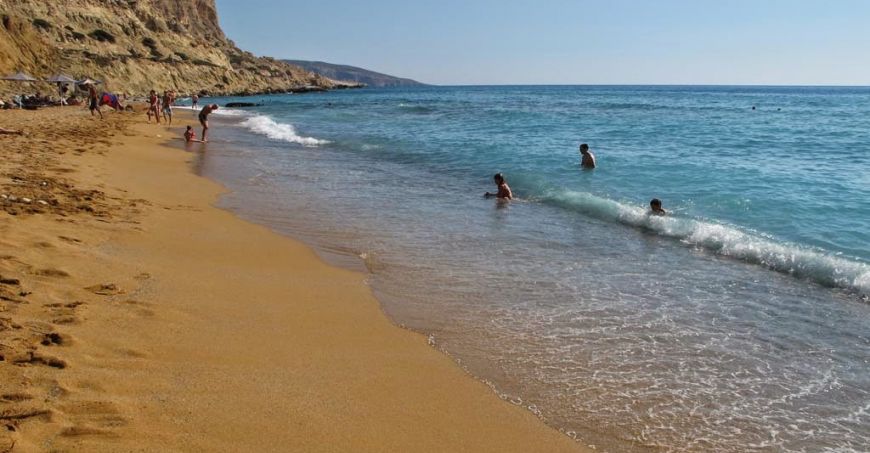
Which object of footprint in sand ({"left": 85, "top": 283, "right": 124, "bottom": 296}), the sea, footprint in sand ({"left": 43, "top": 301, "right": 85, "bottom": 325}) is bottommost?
the sea

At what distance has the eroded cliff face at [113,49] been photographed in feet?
136

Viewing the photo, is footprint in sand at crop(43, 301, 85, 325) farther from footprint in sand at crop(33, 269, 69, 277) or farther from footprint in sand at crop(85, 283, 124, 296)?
footprint in sand at crop(33, 269, 69, 277)

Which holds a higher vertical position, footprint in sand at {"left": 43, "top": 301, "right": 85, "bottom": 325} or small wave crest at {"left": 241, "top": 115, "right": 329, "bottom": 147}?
small wave crest at {"left": 241, "top": 115, "right": 329, "bottom": 147}

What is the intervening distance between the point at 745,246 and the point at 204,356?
719 centimetres

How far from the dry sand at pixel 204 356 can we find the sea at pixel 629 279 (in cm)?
48

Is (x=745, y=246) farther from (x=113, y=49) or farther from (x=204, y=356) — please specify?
(x=113, y=49)

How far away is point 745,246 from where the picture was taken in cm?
804

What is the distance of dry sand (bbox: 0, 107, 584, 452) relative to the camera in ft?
10.2

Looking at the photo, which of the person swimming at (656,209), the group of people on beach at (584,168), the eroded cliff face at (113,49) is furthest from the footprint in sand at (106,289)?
the eroded cliff face at (113,49)

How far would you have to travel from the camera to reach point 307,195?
37.2 feet

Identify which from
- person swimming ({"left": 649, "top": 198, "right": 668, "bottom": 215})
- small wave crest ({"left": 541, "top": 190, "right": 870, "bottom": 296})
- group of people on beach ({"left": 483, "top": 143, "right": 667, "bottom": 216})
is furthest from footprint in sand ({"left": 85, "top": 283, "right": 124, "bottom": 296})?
person swimming ({"left": 649, "top": 198, "right": 668, "bottom": 215})

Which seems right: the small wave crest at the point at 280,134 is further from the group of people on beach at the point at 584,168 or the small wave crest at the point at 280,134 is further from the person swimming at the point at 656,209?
the person swimming at the point at 656,209

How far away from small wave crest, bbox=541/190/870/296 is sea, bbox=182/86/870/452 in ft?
0.12

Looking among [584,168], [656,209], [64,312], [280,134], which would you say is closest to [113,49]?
[280,134]
